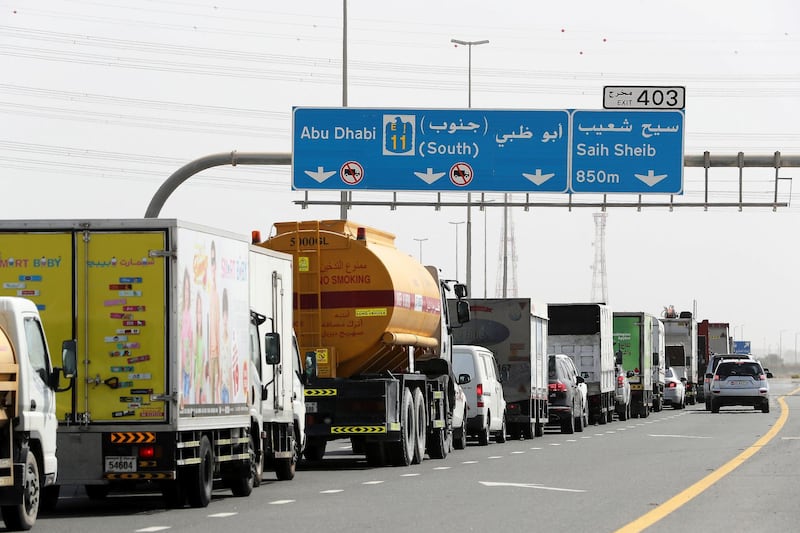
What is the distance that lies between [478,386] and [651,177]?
674 cm

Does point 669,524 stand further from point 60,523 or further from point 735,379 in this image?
point 735,379

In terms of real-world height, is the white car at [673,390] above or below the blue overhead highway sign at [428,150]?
below

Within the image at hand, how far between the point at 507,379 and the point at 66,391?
2134 cm

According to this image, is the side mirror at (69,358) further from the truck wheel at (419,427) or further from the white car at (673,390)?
the white car at (673,390)

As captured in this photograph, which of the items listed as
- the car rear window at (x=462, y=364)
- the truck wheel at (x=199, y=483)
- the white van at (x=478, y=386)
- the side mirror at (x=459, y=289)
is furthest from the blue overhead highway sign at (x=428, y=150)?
the truck wheel at (x=199, y=483)

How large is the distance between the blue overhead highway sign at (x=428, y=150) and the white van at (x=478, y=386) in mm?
4090

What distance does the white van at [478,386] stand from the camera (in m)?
33.8

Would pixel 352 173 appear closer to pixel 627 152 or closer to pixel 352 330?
pixel 627 152

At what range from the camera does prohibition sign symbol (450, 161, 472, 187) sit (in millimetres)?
37344

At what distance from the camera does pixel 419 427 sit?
28734 millimetres

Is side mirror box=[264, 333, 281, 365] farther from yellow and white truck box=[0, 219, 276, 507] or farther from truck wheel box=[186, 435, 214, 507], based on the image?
yellow and white truck box=[0, 219, 276, 507]

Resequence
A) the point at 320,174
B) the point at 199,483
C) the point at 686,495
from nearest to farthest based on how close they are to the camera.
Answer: the point at 199,483 → the point at 686,495 → the point at 320,174

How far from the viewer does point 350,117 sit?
1486 inches

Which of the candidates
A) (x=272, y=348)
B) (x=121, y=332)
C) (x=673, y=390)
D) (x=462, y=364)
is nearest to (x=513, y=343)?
(x=462, y=364)
